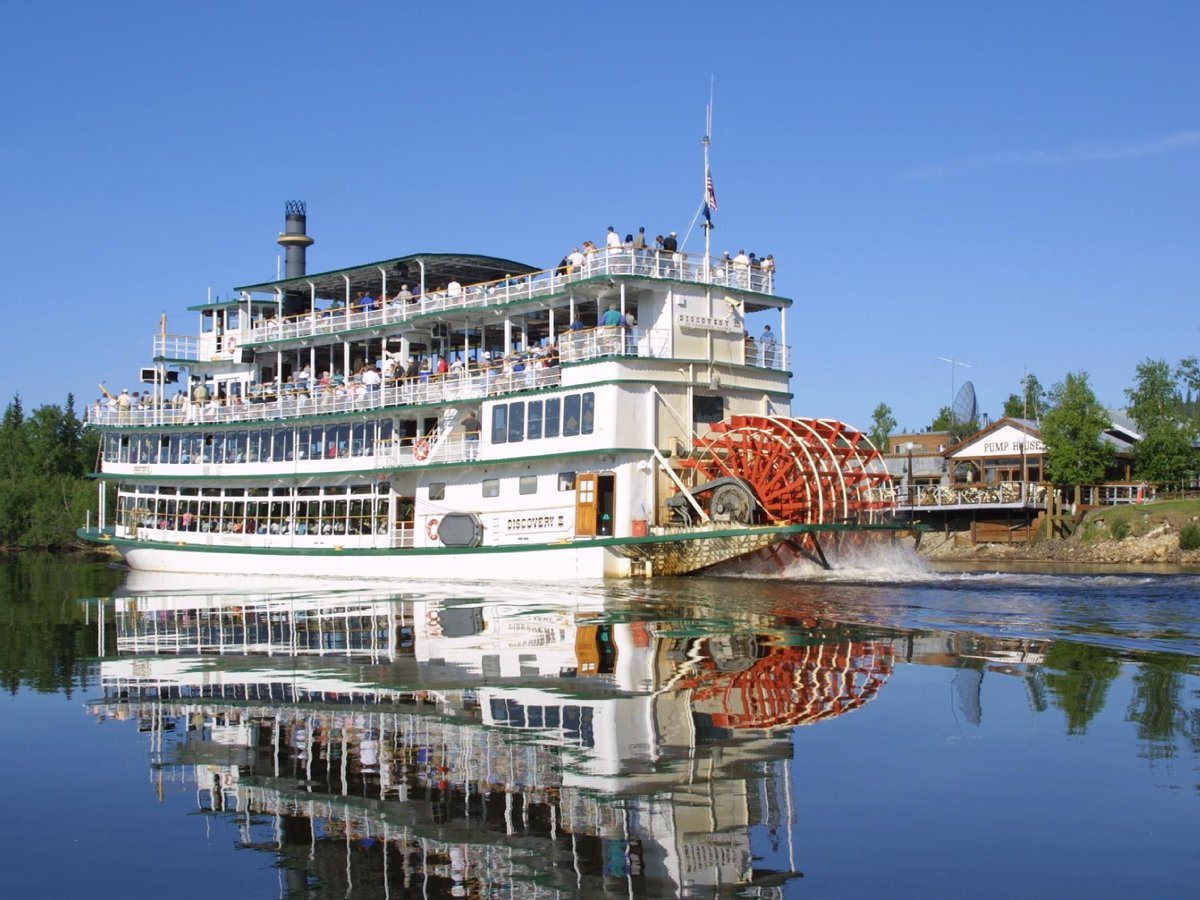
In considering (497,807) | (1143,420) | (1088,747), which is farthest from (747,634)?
(1143,420)

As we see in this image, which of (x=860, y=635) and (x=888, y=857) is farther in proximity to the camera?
(x=860, y=635)

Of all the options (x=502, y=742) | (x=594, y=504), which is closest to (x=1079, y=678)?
(x=502, y=742)

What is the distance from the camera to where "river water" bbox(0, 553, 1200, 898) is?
6.79 m

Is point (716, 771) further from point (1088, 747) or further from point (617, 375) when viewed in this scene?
point (617, 375)

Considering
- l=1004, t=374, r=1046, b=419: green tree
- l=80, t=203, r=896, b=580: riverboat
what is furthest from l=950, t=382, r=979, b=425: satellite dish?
l=80, t=203, r=896, b=580: riverboat

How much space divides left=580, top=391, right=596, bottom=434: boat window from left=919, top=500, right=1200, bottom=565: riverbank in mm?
25354

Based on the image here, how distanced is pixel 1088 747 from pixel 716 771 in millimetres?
2895

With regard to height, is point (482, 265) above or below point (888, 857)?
above

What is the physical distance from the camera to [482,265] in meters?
33.3

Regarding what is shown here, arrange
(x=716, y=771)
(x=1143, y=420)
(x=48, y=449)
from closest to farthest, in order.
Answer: (x=716, y=771)
(x=1143, y=420)
(x=48, y=449)

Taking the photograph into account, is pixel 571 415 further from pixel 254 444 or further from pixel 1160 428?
pixel 1160 428

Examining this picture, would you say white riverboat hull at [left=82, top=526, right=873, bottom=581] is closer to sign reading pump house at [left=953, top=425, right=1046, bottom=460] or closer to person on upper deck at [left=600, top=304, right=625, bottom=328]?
person on upper deck at [left=600, top=304, right=625, bottom=328]

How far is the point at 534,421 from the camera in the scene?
2938 cm

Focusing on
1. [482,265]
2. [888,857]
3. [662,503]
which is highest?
[482,265]
